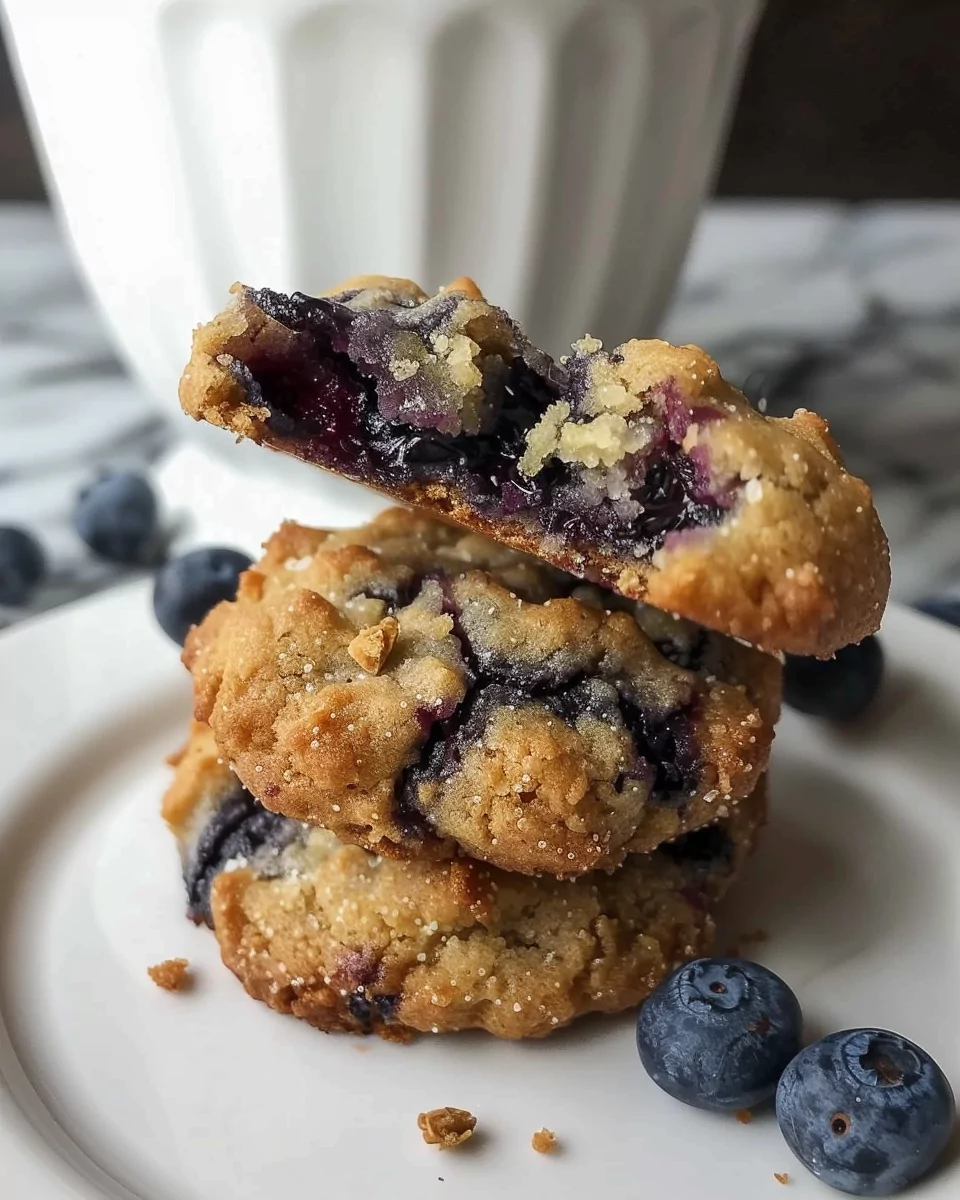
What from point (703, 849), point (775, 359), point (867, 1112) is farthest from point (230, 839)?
point (775, 359)

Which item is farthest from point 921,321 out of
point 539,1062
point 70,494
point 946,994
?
point 539,1062

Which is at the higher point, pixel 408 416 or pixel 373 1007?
pixel 408 416

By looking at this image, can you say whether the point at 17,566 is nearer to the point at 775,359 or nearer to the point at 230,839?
the point at 230,839

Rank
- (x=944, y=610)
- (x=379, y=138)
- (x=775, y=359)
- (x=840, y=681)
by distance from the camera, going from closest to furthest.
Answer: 1. (x=840, y=681)
2. (x=379, y=138)
3. (x=944, y=610)
4. (x=775, y=359)

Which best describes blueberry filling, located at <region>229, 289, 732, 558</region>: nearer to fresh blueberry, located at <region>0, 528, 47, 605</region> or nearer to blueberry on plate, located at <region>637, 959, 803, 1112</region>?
blueberry on plate, located at <region>637, 959, 803, 1112</region>

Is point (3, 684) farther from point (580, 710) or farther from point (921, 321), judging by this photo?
point (921, 321)

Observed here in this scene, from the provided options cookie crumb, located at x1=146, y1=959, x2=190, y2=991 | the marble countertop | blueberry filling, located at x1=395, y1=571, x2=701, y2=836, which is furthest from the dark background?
cookie crumb, located at x1=146, y1=959, x2=190, y2=991

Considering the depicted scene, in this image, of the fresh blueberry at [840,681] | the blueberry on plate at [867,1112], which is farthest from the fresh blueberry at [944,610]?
the blueberry on plate at [867,1112]
